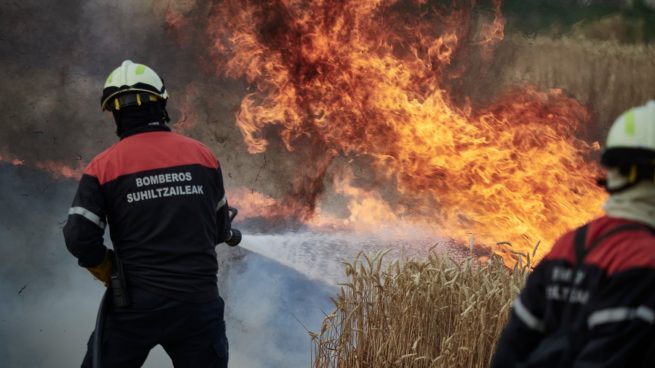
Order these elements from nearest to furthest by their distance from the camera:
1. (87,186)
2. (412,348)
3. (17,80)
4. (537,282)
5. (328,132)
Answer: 1. (537,282)
2. (87,186)
3. (412,348)
4. (17,80)
5. (328,132)

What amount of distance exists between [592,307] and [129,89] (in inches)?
104

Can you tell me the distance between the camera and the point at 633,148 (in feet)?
7.15

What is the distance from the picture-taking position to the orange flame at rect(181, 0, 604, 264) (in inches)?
296

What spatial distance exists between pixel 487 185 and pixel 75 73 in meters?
3.58

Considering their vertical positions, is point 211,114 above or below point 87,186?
above

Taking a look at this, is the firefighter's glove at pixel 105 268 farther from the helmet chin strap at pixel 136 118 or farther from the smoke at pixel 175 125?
the smoke at pixel 175 125

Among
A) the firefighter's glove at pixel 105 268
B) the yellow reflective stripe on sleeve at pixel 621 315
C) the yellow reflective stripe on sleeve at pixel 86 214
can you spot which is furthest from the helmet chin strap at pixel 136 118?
the yellow reflective stripe on sleeve at pixel 621 315

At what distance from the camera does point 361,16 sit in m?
7.64

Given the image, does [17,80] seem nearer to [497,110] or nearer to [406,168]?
[406,168]

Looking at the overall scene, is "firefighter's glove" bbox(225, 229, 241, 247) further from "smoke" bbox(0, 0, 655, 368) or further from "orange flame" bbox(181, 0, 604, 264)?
"orange flame" bbox(181, 0, 604, 264)

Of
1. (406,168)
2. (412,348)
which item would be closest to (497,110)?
(406,168)

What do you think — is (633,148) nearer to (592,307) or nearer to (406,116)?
(592,307)

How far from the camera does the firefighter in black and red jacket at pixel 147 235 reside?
399cm

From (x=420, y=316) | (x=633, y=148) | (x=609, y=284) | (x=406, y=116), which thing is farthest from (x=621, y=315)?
(x=406, y=116)
